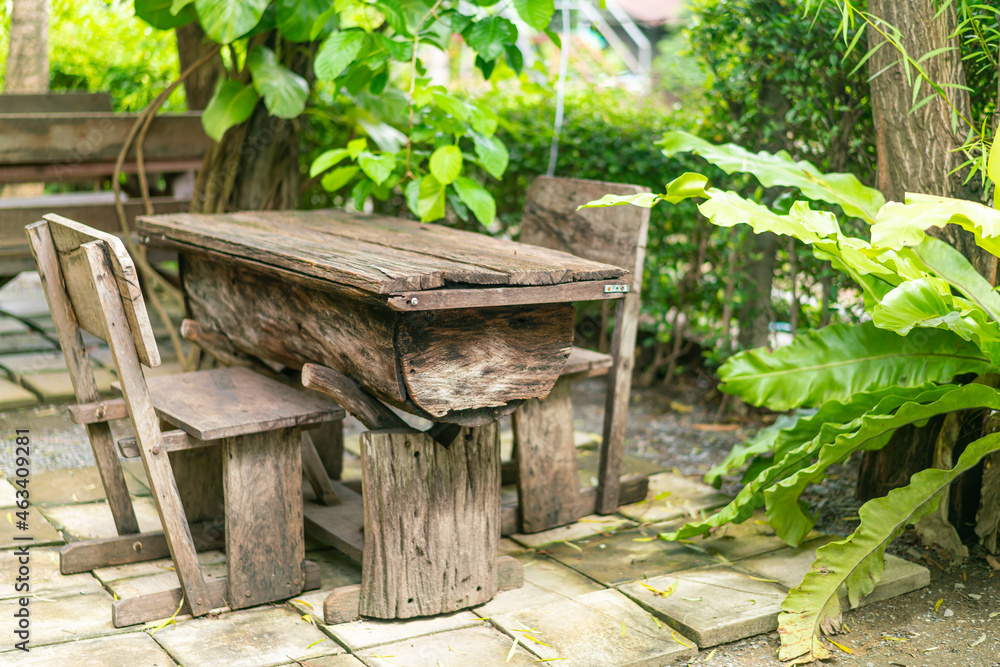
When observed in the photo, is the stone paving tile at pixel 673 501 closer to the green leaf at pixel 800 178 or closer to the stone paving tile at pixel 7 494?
the green leaf at pixel 800 178

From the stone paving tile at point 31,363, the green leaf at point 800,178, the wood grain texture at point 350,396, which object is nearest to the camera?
the wood grain texture at point 350,396

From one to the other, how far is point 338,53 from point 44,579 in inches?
78.8

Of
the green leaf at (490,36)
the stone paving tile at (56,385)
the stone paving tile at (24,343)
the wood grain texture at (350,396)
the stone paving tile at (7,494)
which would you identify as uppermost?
the green leaf at (490,36)

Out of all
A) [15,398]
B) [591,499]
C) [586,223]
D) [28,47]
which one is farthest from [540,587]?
[28,47]

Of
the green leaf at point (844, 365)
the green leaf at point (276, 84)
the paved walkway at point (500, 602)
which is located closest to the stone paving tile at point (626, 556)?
the paved walkway at point (500, 602)

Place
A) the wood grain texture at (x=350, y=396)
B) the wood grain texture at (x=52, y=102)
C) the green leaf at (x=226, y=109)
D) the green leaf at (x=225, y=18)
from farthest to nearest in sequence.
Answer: the wood grain texture at (x=52, y=102), the green leaf at (x=226, y=109), the green leaf at (x=225, y=18), the wood grain texture at (x=350, y=396)

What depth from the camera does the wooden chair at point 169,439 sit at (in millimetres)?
2314

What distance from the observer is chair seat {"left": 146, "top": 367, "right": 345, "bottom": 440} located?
2391mm

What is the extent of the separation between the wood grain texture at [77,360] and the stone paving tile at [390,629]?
0.85 meters

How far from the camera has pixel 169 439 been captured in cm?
241

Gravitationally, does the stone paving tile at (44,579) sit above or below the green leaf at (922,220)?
below

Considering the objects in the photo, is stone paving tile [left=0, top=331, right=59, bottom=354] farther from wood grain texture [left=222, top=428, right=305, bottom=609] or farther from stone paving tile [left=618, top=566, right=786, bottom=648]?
stone paving tile [left=618, top=566, right=786, bottom=648]

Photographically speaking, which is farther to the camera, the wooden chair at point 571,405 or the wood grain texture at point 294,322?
the wooden chair at point 571,405

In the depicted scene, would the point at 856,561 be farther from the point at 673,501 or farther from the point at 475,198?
the point at 475,198
